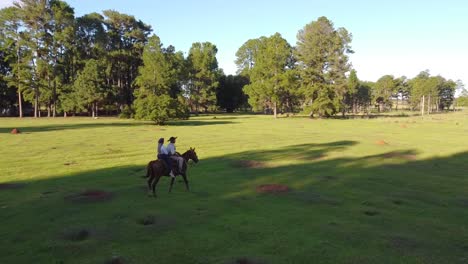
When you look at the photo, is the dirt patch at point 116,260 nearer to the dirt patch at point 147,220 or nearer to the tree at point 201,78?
the dirt patch at point 147,220

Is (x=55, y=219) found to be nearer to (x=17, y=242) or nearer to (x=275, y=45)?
(x=17, y=242)

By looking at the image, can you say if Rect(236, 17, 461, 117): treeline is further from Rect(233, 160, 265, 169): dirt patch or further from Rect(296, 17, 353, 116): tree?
Rect(233, 160, 265, 169): dirt patch

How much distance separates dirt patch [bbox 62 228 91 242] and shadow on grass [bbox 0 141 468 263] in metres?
0.23

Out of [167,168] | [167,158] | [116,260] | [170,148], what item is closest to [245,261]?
[116,260]

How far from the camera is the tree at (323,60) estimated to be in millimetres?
94125

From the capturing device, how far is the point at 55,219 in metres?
13.0

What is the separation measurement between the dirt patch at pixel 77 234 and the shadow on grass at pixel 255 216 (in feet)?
0.74

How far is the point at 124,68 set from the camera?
344ft

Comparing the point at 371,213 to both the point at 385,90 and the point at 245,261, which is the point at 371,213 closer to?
the point at 245,261

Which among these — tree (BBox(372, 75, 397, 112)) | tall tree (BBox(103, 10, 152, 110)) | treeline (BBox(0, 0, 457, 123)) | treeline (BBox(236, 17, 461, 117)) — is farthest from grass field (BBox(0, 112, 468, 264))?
tree (BBox(372, 75, 397, 112))

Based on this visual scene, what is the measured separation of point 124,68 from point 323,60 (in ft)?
192

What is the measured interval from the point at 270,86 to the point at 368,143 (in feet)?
185

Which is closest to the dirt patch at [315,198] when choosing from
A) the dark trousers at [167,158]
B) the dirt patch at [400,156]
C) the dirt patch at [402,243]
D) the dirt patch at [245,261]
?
the dirt patch at [402,243]

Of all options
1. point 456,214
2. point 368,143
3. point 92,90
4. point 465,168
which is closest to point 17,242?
point 456,214
